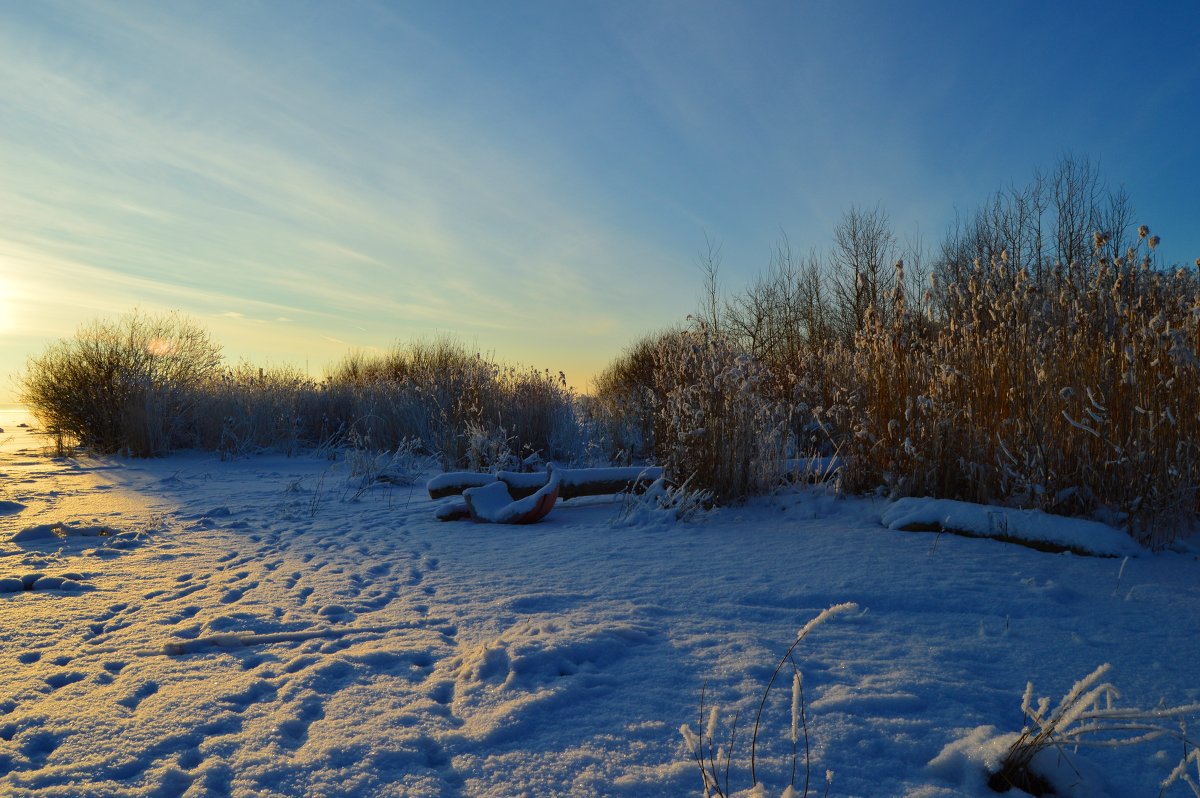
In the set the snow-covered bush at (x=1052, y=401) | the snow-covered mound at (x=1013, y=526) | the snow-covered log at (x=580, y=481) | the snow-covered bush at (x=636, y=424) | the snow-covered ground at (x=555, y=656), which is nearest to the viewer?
the snow-covered ground at (x=555, y=656)

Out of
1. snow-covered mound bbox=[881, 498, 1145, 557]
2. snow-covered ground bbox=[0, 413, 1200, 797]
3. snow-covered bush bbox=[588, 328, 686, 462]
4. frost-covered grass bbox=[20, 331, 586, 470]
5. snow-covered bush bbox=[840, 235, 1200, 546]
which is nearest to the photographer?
snow-covered ground bbox=[0, 413, 1200, 797]

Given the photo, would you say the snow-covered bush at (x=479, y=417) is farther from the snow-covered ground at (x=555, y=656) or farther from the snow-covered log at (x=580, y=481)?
the snow-covered ground at (x=555, y=656)

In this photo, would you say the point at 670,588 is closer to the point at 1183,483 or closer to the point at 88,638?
the point at 88,638

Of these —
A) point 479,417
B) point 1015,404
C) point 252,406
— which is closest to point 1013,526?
point 1015,404

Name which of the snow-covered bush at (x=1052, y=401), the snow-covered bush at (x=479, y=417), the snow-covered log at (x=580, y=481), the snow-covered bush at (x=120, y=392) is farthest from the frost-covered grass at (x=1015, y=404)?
the snow-covered bush at (x=120, y=392)

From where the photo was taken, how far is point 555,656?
7.02 ft

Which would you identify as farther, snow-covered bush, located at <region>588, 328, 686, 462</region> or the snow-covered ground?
snow-covered bush, located at <region>588, 328, 686, 462</region>

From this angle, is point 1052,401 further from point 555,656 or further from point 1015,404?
point 555,656

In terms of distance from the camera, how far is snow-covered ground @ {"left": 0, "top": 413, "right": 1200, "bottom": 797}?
155cm

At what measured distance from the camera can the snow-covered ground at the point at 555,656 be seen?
1552mm

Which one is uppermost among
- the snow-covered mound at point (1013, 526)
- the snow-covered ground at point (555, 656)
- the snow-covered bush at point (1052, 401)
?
the snow-covered bush at point (1052, 401)

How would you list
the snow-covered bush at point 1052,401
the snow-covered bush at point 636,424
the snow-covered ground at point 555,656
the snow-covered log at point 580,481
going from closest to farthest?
the snow-covered ground at point 555,656, the snow-covered bush at point 1052,401, the snow-covered log at point 580,481, the snow-covered bush at point 636,424

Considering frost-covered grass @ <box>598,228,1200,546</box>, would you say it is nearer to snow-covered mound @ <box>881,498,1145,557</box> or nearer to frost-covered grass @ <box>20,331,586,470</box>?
snow-covered mound @ <box>881,498,1145,557</box>

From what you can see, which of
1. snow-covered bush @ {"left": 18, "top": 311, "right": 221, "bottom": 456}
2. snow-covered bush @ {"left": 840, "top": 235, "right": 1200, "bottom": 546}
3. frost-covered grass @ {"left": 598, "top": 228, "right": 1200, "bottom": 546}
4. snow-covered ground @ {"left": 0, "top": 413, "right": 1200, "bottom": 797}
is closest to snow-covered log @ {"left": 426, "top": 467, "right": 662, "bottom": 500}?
frost-covered grass @ {"left": 598, "top": 228, "right": 1200, "bottom": 546}
